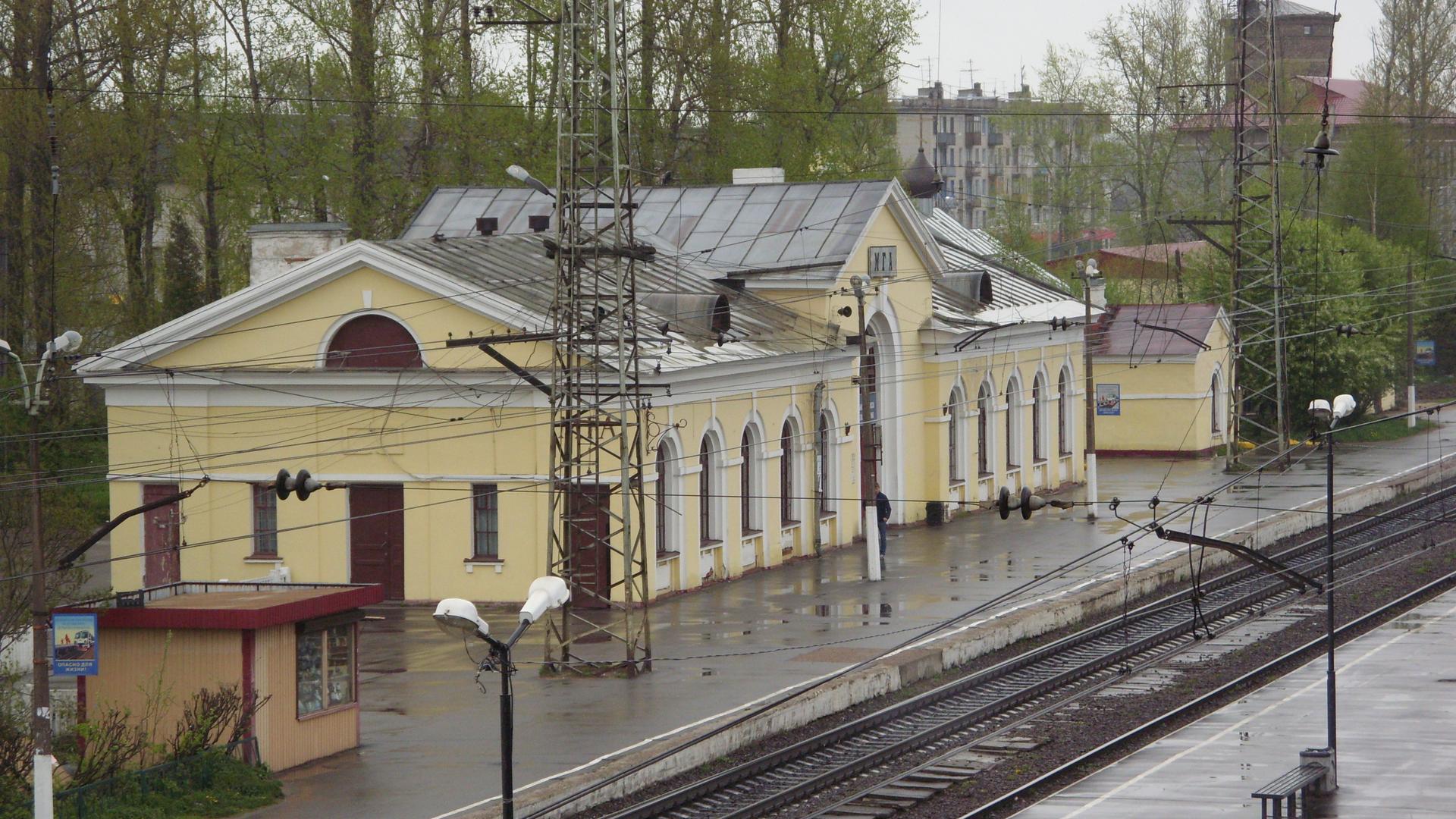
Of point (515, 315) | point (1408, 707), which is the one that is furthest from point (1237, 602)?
point (515, 315)

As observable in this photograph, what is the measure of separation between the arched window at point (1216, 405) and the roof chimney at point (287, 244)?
2830 centimetres

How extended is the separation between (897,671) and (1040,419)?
72.2 ft

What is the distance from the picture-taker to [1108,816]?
60.9 ft

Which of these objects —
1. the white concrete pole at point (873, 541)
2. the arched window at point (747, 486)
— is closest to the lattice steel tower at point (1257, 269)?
the white concrete pole at point (873, 541)

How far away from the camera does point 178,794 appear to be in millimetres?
18281

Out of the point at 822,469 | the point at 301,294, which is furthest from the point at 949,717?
the point at 822,469

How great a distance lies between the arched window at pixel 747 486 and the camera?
33.6 meters

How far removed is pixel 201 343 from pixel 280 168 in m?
16.0

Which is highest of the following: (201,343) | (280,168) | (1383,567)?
(280,168)

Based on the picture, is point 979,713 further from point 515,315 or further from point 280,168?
point 280,168

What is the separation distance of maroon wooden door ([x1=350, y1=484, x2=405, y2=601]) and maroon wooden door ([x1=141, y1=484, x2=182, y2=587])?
3.08m

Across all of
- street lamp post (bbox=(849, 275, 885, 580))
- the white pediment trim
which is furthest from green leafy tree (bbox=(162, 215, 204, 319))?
street lamp post (bbox=(849, 275, 885, 580))

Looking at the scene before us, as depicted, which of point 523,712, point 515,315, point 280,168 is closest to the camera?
point 523,712

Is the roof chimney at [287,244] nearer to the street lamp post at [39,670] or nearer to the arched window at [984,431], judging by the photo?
the arched window at [984,431]
